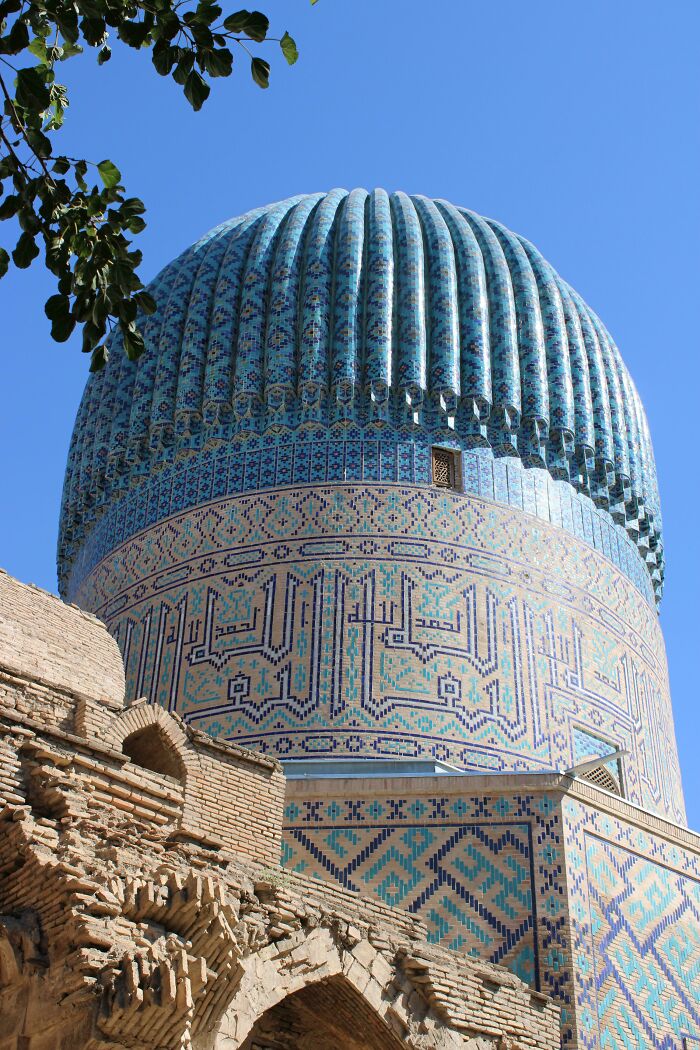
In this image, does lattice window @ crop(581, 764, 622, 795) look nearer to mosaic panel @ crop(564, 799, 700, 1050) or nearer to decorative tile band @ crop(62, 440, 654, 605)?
mosaic panel @ crop(564, 799, 700, 1050)

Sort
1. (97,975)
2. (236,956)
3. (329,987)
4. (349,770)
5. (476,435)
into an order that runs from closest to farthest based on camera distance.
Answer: (97,975) < (236,956) < (329,987) < (349,770) < (476,435)

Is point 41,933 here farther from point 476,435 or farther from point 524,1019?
point 476,435

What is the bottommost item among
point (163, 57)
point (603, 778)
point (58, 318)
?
point (58, 318)

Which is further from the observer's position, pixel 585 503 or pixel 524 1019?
pixel 585 503

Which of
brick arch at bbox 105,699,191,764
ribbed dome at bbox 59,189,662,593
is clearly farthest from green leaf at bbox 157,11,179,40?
ribbed dome at bbox 59,189,662,593

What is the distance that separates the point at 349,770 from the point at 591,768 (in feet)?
4.18

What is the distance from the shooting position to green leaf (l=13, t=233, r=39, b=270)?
8.63 ft

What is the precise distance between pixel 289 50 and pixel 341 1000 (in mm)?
3343

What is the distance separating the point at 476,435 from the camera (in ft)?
26.7

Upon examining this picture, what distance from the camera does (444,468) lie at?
26.6 feet

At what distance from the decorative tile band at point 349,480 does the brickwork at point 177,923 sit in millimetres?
2665

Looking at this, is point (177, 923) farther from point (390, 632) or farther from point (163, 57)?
point (390, 632)

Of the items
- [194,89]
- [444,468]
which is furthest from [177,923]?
[444,468]

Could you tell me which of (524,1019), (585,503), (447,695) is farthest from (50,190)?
(585,503)
